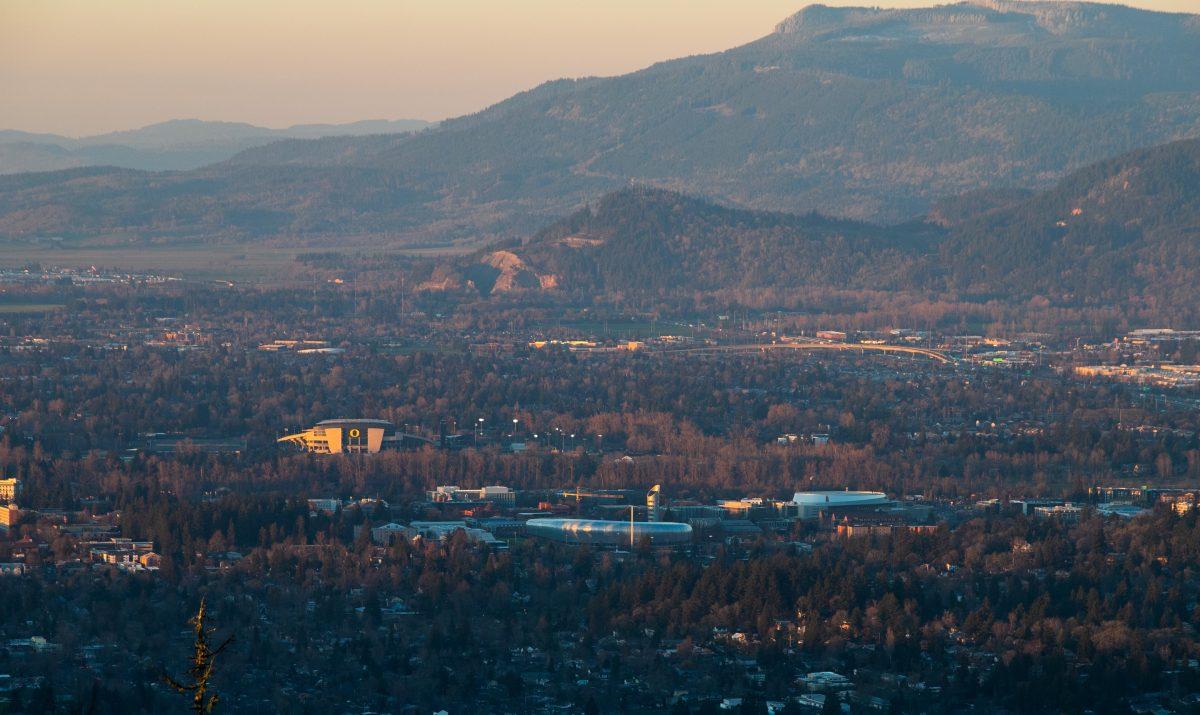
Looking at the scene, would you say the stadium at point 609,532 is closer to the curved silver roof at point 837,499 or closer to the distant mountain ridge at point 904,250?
the curved silver roof at point 837,499

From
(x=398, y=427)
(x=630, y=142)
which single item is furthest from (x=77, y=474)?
(x=630, y=142)

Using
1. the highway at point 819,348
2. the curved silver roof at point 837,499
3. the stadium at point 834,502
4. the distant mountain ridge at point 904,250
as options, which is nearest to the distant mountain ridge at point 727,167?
the distant mountain ridge at point 904,250

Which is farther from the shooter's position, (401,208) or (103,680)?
(401,208)

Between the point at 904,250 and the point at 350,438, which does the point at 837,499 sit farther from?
the point at 904,250

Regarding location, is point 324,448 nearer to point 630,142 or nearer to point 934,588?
point 934,588

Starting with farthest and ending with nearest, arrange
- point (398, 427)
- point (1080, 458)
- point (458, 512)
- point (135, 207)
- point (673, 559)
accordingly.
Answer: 1. point (135, 207)
2. point (398, 427)
3. point (1080, 458)
4. point (458, 512)
5. point (673, 559)

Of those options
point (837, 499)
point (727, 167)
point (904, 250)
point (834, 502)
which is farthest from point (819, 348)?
point (727, 167)

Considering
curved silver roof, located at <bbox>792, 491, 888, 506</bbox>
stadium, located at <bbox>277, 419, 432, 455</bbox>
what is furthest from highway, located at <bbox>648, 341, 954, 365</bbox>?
curved silver roof, located at <bbox>792, 491, 888, 506</bbox>
